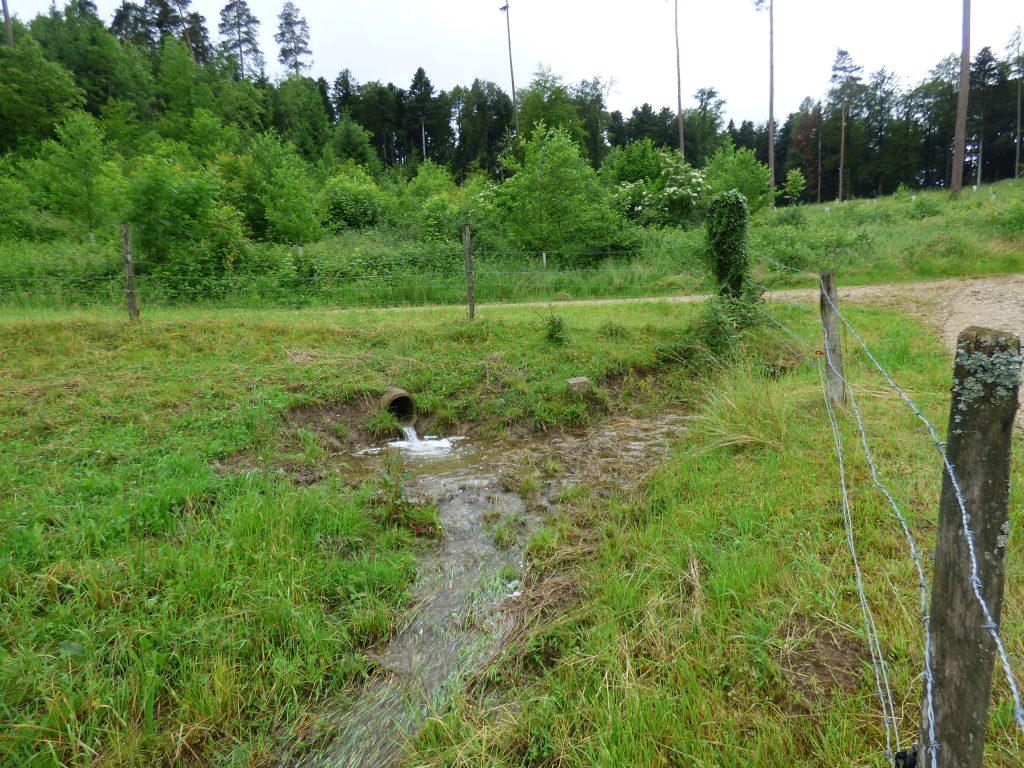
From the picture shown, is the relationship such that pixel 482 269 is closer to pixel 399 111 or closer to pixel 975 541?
pixel 975 541

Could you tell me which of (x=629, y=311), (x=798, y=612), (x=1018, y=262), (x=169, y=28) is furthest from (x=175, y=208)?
(x=169, y=28)

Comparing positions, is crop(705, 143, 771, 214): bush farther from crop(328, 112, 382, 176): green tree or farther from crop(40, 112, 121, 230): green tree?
crop(328, 112, 382, 176): green tree

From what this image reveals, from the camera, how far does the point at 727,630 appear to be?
9.87 ft

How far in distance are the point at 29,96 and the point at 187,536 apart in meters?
36.1

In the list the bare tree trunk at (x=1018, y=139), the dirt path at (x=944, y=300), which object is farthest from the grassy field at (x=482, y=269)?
the bare tree trunk at (x=1018, y=139)

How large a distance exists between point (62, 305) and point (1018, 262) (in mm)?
23029

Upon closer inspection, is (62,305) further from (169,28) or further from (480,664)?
(169,28)

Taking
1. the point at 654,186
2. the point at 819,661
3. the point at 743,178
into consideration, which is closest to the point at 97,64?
the point at 654,186

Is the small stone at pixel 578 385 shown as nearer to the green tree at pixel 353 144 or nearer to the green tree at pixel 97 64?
the green tree at pixel 353 144

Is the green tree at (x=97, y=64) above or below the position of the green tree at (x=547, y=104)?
above

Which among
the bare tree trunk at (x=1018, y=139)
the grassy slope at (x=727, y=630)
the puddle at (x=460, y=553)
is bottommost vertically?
the puddle at (x=460, y=553)

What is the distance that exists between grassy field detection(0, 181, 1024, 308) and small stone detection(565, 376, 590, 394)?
19.0ft

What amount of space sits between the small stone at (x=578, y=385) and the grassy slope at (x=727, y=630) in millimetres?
2924

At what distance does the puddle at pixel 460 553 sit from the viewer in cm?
304
